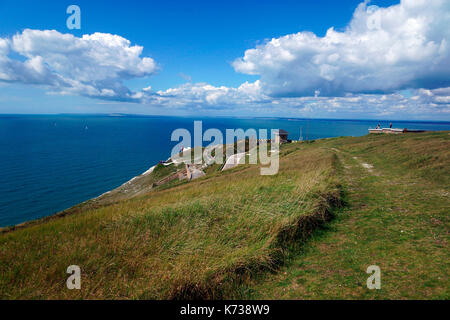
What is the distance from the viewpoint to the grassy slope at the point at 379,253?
16.9ft

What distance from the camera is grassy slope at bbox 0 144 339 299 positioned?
17.8 feet

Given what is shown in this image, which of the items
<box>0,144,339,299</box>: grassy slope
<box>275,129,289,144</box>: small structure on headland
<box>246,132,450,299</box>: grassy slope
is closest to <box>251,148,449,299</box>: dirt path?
<box>246,132,450,299</box>: grassy slope

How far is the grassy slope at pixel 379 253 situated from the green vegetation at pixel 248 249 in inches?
1.1

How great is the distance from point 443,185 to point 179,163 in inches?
2305

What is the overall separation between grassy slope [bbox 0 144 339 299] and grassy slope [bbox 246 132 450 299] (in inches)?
28.0

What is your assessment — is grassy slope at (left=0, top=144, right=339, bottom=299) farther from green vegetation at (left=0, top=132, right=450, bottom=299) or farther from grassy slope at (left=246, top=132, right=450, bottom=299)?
grassy slope at (left=246, top=132, right=450, bottom=299)

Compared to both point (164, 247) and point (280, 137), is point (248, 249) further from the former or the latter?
point (280, 137)

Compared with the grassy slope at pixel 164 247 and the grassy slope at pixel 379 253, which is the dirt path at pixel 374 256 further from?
the grassy slope at pixel 164 247

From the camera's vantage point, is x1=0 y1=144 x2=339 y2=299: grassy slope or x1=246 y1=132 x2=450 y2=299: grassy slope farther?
x1=0 y1=144 x2=339 y2=299: grassy slope

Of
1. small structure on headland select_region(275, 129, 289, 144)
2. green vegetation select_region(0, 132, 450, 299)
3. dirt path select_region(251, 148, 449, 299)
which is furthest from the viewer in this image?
small structure on headland select_region(275, 129, 289, 144)

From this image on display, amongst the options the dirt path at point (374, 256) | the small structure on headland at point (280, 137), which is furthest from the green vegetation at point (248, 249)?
the small structure on headland at point (280, 137)

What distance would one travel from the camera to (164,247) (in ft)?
23.1
